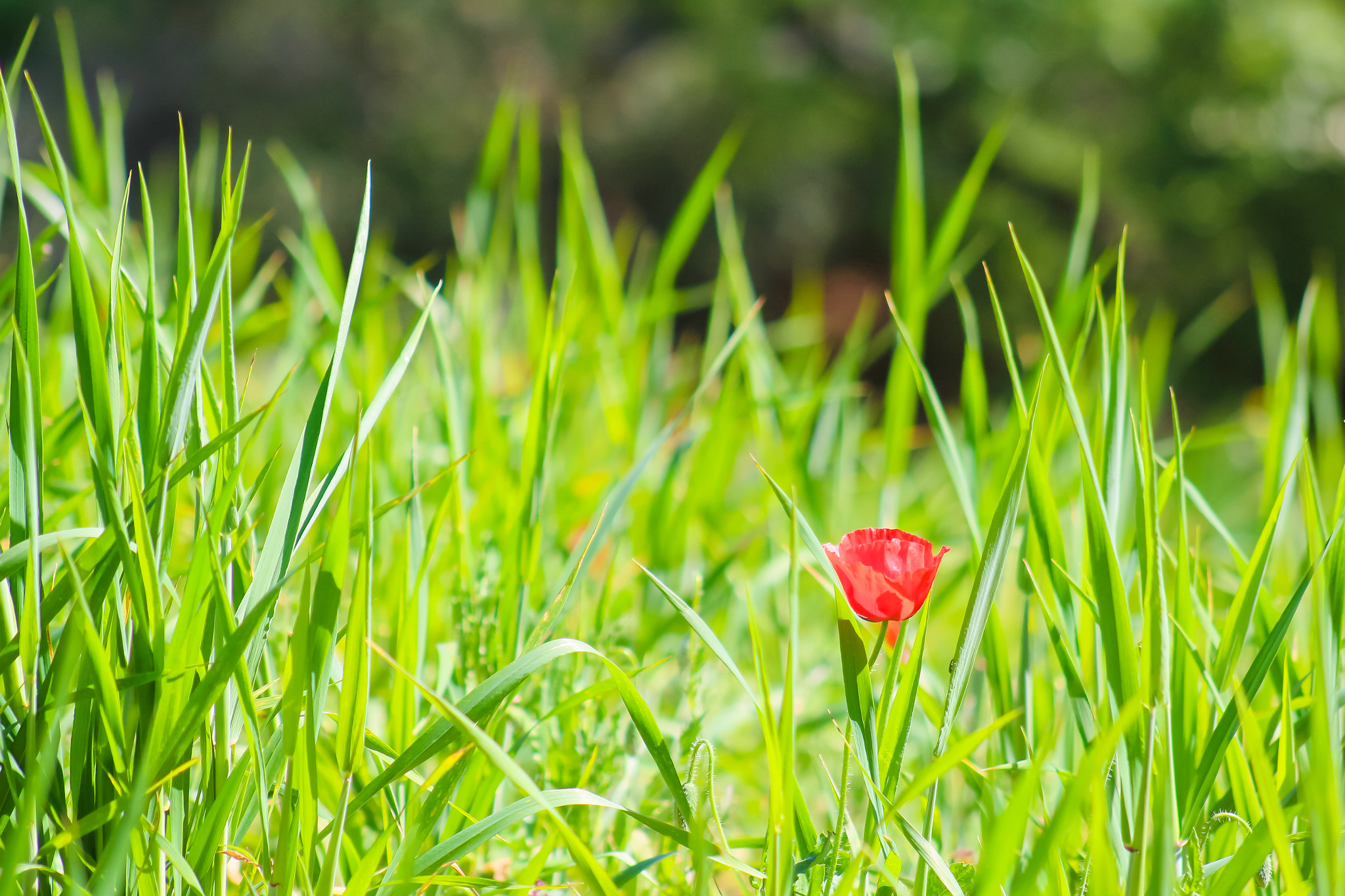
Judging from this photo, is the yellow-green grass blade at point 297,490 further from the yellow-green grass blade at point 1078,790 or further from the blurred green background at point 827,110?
the blurred green background at point 827,110

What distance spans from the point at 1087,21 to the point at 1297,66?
658 mm

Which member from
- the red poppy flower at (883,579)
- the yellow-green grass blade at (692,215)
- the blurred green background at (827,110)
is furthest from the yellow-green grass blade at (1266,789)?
the blurred green background at (827,110)

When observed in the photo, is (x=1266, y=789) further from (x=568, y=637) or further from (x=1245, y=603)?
(x=568, y=637)

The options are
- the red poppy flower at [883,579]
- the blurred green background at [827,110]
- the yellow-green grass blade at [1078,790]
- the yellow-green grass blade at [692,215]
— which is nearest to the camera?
the yellow-green grass blade at [1078,790]

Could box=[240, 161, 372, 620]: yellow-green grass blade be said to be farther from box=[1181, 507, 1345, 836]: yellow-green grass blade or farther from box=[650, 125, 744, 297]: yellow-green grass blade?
box=[650, 125, 744, 297]: yellow-green grass blade

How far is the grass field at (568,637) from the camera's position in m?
0.33

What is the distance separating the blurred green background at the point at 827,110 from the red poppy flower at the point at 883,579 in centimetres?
275

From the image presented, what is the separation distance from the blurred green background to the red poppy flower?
2.75 m

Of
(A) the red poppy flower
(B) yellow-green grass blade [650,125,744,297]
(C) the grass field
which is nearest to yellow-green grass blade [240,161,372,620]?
(C) the grass field

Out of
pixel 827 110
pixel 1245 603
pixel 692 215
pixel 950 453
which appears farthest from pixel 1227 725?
pixel 827 110

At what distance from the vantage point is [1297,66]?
9.18ft

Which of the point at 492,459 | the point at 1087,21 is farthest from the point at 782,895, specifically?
the point at 1087,21

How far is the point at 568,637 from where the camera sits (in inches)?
20.6

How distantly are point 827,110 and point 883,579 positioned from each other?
3.16 meters
